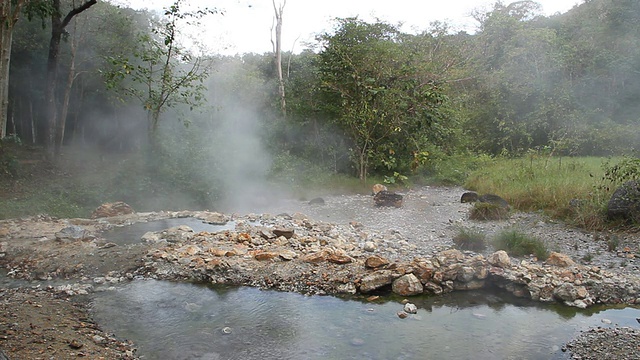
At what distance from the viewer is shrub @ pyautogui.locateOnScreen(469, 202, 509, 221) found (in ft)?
26.4

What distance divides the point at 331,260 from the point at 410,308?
1.33 metres

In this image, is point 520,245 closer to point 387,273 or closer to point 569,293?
point 569,293

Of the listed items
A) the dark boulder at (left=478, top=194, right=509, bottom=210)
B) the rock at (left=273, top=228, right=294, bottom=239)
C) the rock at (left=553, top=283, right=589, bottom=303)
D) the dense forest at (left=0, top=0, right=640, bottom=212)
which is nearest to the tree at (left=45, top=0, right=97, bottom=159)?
the dense forest at (left=0, top=0, right=640, bottom=212)

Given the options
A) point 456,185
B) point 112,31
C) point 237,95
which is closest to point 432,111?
point 456,185

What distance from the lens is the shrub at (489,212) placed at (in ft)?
26.4

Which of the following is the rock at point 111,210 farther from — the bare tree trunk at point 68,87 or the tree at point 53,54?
the bare tree trunk at point 68,87

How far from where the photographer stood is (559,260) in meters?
5.49

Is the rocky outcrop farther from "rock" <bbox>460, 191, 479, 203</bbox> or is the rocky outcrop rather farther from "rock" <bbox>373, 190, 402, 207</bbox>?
"rock" <bbox>460, 191, 479, 203</bbox>

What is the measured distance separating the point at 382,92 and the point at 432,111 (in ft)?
4.72

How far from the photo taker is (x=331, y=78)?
12625 millimetres

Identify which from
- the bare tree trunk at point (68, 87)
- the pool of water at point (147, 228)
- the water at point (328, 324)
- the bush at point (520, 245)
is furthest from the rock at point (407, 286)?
the bare tree trunk at point (68, 87)

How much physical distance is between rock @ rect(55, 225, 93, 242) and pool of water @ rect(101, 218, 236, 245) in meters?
0.32

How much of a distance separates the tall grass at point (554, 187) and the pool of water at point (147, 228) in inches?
228

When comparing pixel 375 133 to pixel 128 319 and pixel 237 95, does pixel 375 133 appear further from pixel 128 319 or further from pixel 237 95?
pixel 128 319
